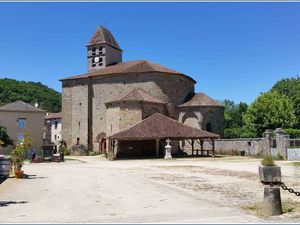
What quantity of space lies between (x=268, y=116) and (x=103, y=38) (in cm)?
2643

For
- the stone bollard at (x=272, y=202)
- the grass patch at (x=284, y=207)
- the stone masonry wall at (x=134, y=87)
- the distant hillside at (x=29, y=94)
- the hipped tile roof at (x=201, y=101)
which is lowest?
the grass patch at (x=284, y=207)

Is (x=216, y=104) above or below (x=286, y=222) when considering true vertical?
above

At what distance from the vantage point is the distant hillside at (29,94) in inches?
3143

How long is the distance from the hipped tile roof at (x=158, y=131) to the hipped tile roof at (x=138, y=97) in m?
4.50

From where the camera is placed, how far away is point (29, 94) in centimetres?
8706

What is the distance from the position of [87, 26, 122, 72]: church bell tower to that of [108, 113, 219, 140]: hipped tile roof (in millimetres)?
21055

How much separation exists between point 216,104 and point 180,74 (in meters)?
5.76

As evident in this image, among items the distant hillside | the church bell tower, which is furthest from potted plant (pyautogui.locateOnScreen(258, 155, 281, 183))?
the distant hillside

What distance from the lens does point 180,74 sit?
47.1 m

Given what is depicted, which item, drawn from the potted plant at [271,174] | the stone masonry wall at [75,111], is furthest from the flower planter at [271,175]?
the stone masonry wall at [75,111]

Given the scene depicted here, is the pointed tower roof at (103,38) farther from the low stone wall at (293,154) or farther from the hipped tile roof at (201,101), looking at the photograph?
the low stone wall at (293,154)

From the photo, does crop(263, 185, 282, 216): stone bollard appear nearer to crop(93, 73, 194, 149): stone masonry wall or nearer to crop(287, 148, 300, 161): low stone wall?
crop(287, 148, 300, 161): low stone wall

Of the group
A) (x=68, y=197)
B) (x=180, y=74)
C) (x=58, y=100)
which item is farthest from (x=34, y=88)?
(x=68, y=197)

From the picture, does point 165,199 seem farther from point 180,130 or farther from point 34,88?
point 34,88
